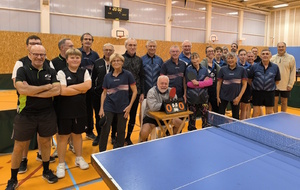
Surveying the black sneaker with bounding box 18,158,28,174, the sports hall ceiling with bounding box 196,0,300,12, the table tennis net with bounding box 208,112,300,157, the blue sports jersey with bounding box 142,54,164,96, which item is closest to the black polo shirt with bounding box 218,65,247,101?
the blue sports jersey with bounding box 142,54,164,96

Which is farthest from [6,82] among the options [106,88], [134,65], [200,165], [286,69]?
[286,69]

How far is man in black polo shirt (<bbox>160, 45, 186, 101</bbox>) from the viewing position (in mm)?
4318

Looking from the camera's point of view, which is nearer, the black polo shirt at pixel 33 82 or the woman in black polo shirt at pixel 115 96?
the black polo shirt at pixel 33 82

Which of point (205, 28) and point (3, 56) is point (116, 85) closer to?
point (3, 56)

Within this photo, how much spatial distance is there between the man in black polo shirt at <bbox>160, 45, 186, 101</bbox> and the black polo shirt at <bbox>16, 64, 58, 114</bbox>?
7.12 ft

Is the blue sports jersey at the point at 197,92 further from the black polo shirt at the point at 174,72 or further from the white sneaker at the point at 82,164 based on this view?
the white sneaker at the point at 82,164

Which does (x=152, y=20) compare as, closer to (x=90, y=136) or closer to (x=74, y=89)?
(x=90, y=136)

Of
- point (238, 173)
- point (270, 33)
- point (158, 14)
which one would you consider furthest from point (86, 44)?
point (270, 33)

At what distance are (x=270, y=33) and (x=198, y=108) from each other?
19.7 m

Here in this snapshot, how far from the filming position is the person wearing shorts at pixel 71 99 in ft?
10.2

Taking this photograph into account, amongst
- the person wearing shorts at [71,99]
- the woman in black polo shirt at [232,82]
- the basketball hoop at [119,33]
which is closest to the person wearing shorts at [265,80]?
the woman in black polo shirt at [232,82]

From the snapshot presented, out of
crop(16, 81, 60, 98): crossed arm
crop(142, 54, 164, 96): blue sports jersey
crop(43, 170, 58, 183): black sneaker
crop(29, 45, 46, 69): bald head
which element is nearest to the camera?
crop(16, 81, 60, 98): crossed arm

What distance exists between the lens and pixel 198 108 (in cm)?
432

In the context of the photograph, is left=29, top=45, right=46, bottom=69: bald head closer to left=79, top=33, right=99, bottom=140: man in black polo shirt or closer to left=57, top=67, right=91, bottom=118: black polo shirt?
left=57, top=67, right=91, bottom=118: black polo shirt
